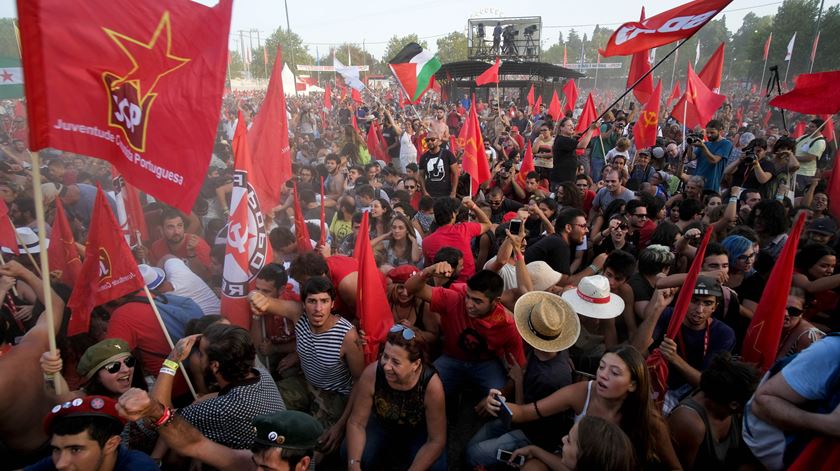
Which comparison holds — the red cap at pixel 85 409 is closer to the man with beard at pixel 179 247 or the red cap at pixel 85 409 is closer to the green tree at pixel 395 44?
the man with beard at pixel 179 247

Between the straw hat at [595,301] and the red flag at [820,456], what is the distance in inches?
55.9

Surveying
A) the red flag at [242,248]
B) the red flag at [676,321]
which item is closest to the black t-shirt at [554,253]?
the red flag at [676,321]

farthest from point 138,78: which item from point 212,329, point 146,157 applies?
point 212,329

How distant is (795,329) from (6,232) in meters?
6.04

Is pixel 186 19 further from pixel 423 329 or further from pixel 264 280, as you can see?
pixel 423 329

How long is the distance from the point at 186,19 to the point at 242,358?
1.97 meters

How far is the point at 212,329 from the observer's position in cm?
284

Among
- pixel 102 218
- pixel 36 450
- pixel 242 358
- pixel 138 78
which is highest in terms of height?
pixel 138 78

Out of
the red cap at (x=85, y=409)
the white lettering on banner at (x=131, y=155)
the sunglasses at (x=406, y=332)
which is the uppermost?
the white lettering on banner at (x=131, y=155)

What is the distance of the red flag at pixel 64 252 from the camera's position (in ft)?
13.2

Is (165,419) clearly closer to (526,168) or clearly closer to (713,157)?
(526,168)

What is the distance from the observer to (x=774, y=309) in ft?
9.53

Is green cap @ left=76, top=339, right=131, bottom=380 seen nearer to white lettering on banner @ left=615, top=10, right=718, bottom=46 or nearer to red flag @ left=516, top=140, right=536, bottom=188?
white lettering on banner @ left=615, top=10, right=718, bottom=46

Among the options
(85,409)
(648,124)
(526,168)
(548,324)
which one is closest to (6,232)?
(85,409)
